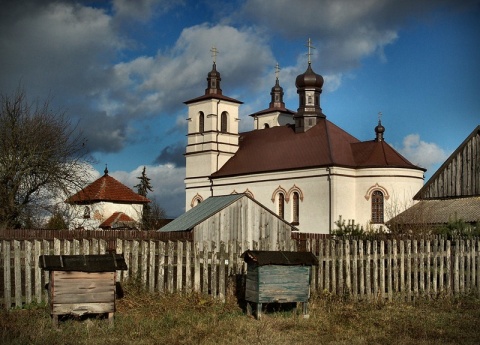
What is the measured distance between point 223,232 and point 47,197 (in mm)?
13568

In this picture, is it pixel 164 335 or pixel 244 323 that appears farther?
pixel 244 323

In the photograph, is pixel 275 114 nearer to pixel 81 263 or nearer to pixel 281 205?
pixel 281 205

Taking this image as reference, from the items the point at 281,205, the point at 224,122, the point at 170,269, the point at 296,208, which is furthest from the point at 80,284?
the point at 224,122

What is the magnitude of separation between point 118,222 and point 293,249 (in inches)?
1411

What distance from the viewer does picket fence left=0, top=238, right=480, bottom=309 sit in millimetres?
12487

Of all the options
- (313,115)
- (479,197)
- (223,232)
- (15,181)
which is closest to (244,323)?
(223,232)

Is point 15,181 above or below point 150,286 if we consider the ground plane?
above

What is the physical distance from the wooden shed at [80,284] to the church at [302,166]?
3018 centimetres

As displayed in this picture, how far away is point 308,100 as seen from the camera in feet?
163

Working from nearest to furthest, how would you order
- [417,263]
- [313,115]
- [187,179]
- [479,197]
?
[417,263]
[479,197]
[313,115]
[187,179]

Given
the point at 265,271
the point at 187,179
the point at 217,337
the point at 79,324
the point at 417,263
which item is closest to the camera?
the point at 217,337

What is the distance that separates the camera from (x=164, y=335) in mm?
10172

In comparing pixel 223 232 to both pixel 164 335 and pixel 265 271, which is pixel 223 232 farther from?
pixel 164 335

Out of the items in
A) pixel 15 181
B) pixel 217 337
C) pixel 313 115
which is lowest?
pixel 217 337
